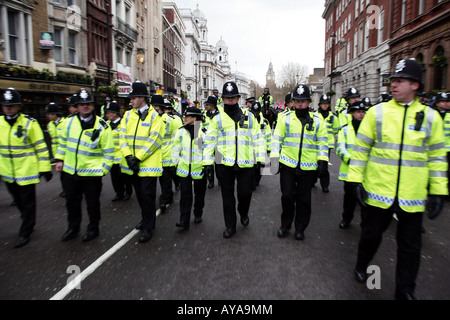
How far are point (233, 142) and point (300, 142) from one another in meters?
0.99

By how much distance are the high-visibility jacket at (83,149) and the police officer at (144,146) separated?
0.30m

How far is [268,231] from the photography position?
5.46 metres

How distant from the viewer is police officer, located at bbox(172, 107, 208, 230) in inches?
221

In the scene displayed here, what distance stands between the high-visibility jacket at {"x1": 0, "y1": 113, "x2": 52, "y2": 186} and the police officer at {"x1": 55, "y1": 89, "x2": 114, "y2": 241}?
1.35 ft

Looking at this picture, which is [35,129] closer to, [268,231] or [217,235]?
[217,235]

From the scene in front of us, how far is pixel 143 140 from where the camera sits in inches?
199

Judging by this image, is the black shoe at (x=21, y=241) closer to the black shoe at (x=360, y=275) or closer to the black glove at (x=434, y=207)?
the black shoe at (x=360, y=275)

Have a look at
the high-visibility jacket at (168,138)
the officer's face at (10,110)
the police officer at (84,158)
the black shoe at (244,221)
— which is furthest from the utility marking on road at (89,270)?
the officer's face at (10,110)

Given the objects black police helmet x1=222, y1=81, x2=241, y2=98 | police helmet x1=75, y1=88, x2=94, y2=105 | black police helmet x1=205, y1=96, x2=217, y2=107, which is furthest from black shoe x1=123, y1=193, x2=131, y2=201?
black police helmet x1=222, y1=81, x2=241, y2=98

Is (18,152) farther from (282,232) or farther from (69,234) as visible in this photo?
(282,232)

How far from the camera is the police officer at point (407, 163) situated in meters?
3.13

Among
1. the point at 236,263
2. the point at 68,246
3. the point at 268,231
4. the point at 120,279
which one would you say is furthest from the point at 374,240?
the point at 68,246

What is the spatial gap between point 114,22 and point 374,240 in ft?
103

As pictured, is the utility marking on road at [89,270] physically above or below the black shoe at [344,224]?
below
